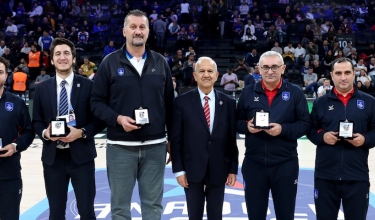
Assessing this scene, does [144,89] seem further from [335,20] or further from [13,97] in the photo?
[335,20]

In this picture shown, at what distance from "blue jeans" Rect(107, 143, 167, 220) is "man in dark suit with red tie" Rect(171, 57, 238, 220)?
0.17 metres

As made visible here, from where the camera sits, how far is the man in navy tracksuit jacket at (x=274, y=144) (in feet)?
12.4

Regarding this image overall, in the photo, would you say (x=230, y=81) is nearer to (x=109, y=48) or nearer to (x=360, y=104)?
(x=109, y=48)

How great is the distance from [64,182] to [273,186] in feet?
5.55

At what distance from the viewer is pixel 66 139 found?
366 centimetres

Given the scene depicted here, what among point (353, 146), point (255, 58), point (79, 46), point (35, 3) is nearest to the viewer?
point (353, 146)

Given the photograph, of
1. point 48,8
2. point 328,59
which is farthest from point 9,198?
point 48,8

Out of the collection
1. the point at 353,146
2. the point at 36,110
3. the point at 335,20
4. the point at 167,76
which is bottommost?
the point at 353,146

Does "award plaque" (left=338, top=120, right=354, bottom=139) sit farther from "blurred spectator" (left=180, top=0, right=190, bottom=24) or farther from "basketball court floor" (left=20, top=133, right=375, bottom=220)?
"blurred spectator" (left=180, top=0, right=190, bottom=24)

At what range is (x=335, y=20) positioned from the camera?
19828mm

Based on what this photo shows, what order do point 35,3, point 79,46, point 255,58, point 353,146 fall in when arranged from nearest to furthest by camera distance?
point 353,146, point 255,58, point 79,46, point 35,3

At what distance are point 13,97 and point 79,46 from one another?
14.8 metres

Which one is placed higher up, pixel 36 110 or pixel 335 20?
pixel 335 20

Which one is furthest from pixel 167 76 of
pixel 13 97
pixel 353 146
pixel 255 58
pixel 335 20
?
pixel 335 20
